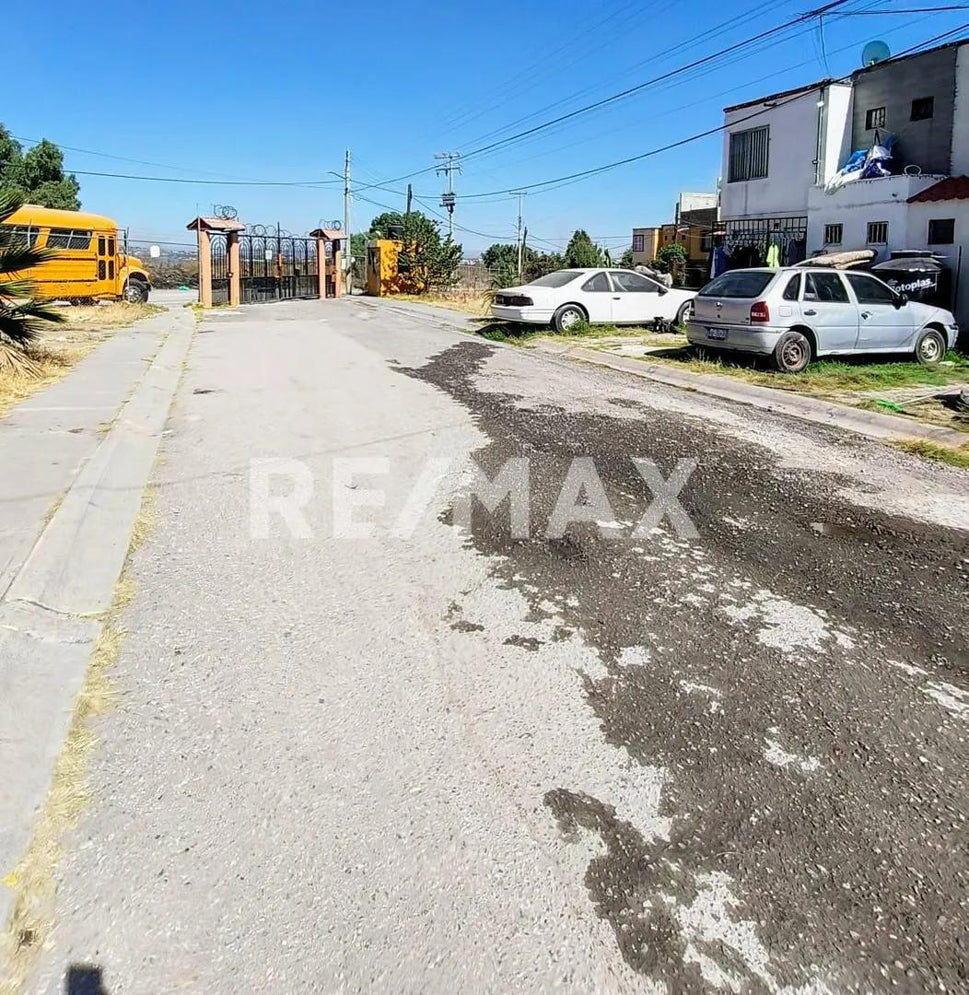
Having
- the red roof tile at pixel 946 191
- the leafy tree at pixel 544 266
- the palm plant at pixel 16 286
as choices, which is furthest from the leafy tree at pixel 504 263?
the palm plant at pixel 16 286

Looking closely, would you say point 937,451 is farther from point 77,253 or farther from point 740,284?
point 77,253

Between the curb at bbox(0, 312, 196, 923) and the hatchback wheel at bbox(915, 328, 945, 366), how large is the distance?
1147cm

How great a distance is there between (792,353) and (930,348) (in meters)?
2.91

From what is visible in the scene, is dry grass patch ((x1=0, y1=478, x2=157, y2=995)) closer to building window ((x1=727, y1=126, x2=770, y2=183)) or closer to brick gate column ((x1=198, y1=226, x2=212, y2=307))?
building window ((x1=727, y1=126, x2=770, y2=183))

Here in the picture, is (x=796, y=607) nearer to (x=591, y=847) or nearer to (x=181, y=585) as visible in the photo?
(x=591, y=847)

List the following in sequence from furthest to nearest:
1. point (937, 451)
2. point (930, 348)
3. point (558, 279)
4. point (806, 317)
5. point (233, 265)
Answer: point (233, 265), point (558, 279), point (930, 348), point (806, 317), point (937, 451)

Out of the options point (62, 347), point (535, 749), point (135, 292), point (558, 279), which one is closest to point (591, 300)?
point (558, 279)

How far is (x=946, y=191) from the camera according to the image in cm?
2047

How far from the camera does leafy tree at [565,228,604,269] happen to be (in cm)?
4497

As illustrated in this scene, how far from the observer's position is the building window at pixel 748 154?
28766 mm

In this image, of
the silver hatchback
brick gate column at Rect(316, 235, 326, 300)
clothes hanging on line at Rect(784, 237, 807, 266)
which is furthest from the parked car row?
brick gate column at Rect(316, 235, 326, 300)

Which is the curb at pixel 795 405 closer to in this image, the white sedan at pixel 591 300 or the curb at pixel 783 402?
the curb at pixel 783 402

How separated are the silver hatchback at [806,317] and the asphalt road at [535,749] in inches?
240

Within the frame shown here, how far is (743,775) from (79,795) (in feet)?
7.53
